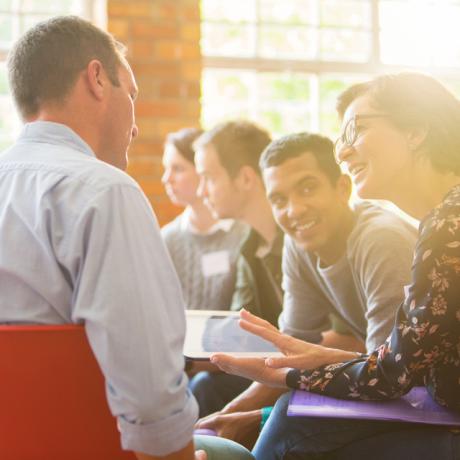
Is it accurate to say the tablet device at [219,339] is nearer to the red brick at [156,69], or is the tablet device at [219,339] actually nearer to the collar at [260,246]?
the collar at [260,246]

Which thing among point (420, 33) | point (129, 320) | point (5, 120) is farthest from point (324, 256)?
point (420, 33)

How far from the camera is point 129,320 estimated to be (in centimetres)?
106

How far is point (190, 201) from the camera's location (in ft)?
11.4

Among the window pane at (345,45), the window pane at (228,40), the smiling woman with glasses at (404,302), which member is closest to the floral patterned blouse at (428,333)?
the smiling woman with glasses at (404,302)

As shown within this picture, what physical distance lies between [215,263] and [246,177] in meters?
0.41

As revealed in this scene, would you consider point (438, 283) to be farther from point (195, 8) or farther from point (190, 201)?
point (195, 8)

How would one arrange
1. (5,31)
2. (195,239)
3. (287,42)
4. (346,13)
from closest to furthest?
(195,239) → (5,31) → (287,42) → (346,13)

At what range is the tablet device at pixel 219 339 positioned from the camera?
5.69 feet

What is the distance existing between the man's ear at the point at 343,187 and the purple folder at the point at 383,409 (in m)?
0.87

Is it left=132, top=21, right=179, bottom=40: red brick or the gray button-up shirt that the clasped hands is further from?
left=132, top=21, right=179, bottom=40: red brick

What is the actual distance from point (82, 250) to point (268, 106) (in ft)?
11.1

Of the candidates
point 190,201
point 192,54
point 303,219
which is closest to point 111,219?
point 303,219

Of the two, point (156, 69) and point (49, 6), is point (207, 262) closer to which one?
point (156, 69)

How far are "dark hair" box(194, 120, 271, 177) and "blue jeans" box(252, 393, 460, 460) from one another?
5.17 ft
